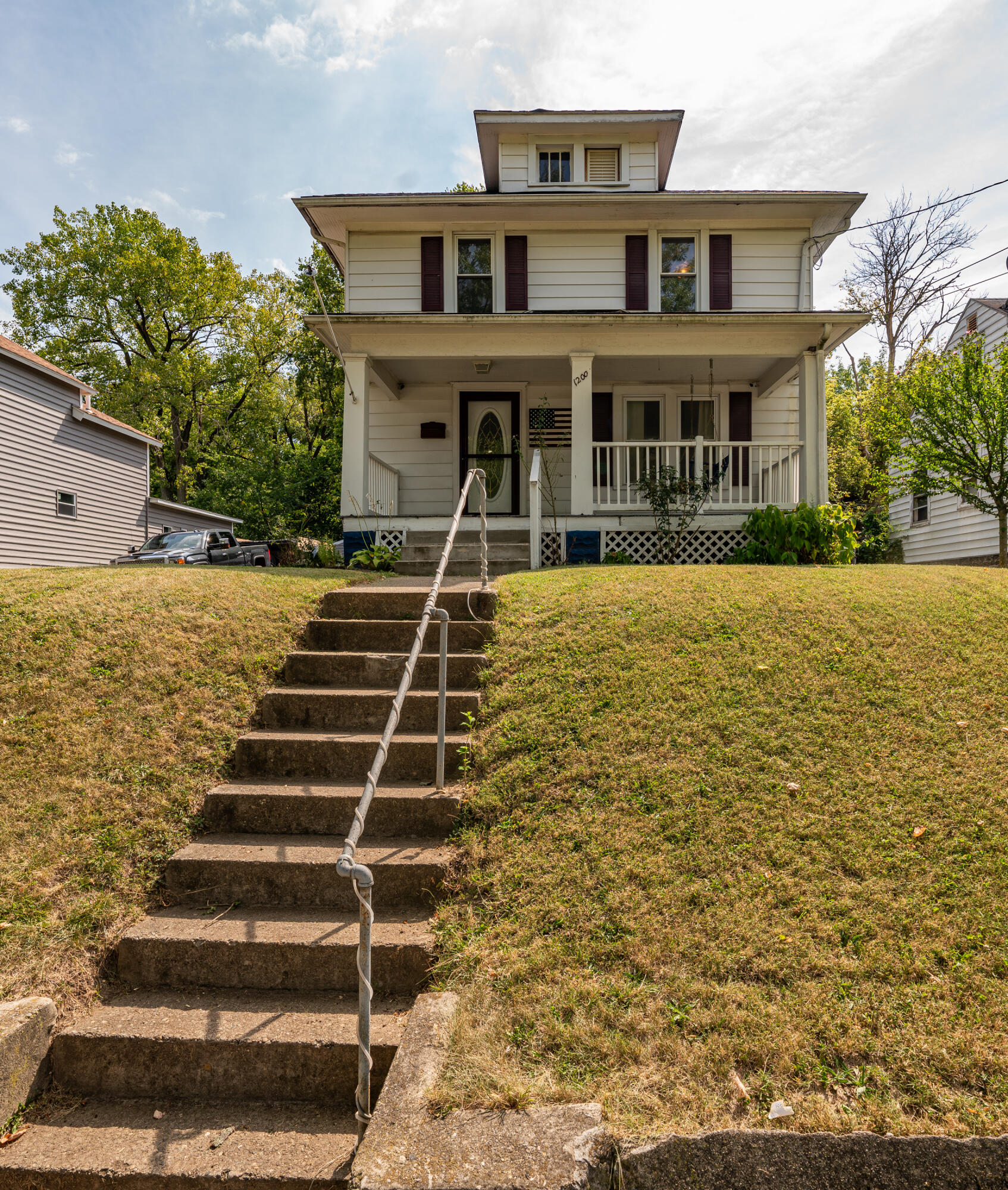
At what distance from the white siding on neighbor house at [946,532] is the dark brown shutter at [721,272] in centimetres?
787

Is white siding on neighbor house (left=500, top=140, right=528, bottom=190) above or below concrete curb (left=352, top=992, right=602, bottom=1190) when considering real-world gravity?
above

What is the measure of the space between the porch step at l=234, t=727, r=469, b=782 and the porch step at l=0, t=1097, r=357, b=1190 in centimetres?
182

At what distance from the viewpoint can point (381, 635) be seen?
574cm

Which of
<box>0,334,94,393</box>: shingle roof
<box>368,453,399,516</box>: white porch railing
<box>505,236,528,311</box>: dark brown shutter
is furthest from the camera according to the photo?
<box>0,334,94,393</box>: shingle roof

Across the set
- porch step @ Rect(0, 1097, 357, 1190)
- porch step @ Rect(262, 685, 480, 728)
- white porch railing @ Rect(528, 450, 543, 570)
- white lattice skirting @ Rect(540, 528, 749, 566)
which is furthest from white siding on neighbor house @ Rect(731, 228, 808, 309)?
porch step @ Rect(0, 1097, 357, 1190)

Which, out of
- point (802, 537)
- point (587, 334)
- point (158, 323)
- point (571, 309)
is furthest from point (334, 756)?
point (158, 323)

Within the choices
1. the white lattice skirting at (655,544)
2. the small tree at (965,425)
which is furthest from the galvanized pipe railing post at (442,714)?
the small tree at (965,425)

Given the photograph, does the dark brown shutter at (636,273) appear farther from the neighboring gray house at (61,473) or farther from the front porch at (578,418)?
the neighboring gray house at (61,473)

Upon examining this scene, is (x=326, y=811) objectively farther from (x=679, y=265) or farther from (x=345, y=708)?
(x=679, y=265)

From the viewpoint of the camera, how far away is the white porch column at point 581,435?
10.6 meters

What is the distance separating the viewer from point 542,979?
117 inches

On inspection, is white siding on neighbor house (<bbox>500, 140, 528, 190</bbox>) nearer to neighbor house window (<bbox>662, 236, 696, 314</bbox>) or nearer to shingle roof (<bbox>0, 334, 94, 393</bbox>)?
neighbor house window (<bbox>662, 236, 696, 314</bbox>)

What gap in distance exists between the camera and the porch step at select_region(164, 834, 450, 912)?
11.6 feet

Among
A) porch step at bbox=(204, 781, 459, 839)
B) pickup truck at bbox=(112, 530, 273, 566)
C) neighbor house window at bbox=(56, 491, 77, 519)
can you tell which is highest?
neighbor house window at bbox=(56, 491, 77, 519)
